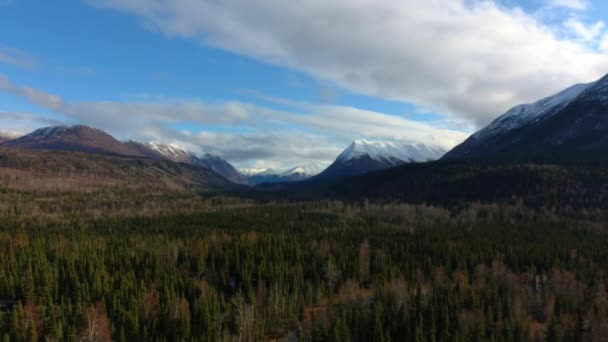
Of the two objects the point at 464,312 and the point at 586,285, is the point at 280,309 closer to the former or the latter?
the point at 464,312

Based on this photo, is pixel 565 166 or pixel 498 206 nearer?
pixel 498 206

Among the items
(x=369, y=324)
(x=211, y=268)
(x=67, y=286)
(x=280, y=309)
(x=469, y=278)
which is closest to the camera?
(x=369, y=324)

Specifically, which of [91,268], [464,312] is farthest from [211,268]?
[464,312]

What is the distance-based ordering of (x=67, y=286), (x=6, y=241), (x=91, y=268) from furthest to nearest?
(x=6, y=241)
(x=91, y=268)
(x=67, y=286)

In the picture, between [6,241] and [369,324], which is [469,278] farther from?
[6,241]

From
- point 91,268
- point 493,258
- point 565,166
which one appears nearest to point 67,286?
point 91,268

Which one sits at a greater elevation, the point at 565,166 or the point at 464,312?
the point at 565,166
